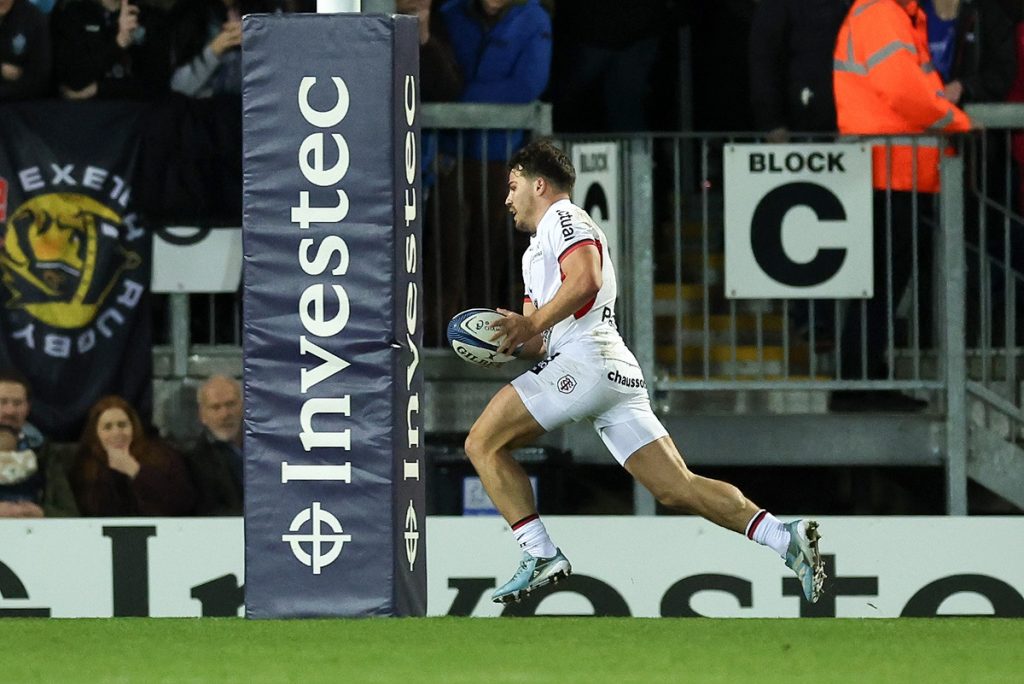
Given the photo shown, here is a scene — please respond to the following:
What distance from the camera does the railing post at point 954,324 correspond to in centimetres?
1153

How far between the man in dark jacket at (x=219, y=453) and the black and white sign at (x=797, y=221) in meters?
2.66

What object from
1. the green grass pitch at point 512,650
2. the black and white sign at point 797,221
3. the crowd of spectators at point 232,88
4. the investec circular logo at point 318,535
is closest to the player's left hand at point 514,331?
the investec circular logo at point 318,535

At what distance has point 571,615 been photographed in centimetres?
1077

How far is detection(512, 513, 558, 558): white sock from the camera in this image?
886 centimetres

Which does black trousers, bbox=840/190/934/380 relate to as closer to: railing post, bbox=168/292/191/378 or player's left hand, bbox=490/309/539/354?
player's left hand, bbox=490/309/539/354

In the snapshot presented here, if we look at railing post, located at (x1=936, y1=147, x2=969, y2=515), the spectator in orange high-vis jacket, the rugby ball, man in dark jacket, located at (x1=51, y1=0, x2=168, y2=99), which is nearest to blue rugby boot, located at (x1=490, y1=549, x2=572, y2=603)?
the rugby ball

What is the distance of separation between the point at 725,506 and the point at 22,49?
5190 millimetres

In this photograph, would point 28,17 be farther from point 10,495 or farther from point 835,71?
point 835,71

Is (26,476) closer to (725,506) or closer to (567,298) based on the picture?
(567,298)

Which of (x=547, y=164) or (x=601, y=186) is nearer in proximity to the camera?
(x=547, y=164)

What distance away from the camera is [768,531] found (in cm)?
891

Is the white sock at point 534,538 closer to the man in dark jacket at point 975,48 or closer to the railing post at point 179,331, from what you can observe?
the railing post at point 179,331

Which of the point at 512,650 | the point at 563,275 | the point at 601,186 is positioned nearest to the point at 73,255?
the point at 601,186

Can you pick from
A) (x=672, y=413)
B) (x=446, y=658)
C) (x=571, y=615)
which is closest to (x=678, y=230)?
(x=672, y=413)
